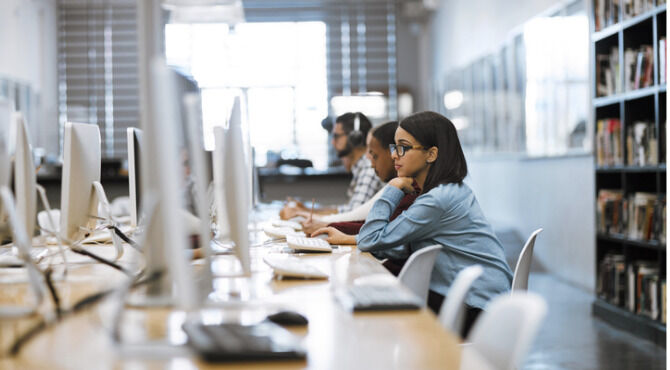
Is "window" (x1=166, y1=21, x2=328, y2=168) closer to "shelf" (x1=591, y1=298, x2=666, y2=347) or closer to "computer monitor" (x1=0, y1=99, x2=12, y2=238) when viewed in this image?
"shelf" (x1=591, y1=298, x2=666, y2=347)

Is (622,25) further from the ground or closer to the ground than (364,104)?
closer to the ground

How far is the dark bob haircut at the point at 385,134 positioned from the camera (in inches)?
137

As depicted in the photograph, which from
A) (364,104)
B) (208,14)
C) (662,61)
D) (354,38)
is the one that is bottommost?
(662,61)

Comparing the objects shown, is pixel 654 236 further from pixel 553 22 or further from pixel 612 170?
pixel 553 22

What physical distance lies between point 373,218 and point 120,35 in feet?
32.5

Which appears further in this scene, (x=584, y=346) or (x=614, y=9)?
(x=614, y=9)

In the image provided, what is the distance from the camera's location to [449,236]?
102 inches

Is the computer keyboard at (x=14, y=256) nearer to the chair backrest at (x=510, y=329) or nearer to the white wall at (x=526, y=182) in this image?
the chair backrest at (x=510, y=329)

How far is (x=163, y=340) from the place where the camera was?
4.33 feet

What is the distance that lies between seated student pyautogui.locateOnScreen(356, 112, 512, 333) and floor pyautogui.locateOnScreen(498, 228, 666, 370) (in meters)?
1.23

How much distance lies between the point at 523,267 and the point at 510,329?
1.09m

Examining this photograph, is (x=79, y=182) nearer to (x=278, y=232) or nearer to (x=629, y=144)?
(x=278, y=232)

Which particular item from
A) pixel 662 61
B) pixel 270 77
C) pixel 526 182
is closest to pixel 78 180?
pixel 662 61

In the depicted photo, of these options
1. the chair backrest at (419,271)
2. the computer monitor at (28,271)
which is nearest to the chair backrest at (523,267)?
the chair backrest at (419,271)
